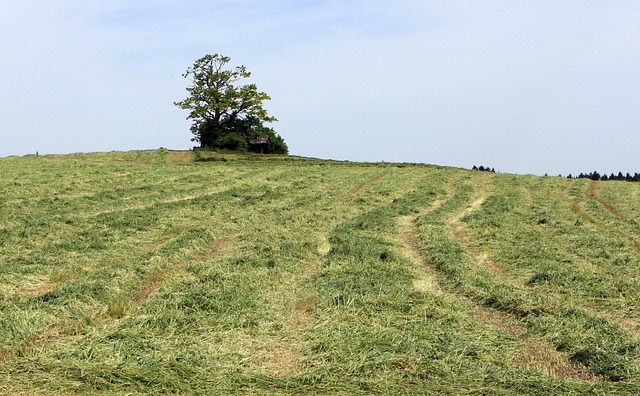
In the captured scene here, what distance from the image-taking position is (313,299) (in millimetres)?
9617

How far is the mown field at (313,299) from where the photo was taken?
21.4 feet

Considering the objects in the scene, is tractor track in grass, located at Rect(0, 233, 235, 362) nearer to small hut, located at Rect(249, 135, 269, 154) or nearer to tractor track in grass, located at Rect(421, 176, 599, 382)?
tractor track in grass, located at Rect(421, 176, 599, 382)

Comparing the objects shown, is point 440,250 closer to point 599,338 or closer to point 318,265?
point 318,265

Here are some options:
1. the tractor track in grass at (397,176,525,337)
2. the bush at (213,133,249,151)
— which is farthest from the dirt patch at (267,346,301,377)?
A: the bush at (213,133,249,151)

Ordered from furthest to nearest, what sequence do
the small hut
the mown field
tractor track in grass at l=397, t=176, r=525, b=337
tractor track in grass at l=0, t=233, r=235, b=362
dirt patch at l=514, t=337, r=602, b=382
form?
the small hut, tractor track in grass at l=397, t=176, r=525, b=337, tractor track in grass at l=0, t=233, r=235, b=362, dirt patch at l=514, t=337, r=602, b=382, the mown field

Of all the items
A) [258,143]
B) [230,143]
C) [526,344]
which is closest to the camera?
[526,344]

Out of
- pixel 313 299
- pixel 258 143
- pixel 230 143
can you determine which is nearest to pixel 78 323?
pixel 313 299

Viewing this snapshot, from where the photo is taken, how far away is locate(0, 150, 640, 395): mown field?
652 cm

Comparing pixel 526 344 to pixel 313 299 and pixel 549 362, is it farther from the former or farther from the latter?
pixel 313 299

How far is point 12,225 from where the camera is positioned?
1795 cm

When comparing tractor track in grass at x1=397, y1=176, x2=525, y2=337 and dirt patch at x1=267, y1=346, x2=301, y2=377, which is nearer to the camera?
dirt patch at x1=267, y1=346, x2=301, y2=377

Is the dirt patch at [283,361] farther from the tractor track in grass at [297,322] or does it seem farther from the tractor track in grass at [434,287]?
the tractor track in grass at [434,287]

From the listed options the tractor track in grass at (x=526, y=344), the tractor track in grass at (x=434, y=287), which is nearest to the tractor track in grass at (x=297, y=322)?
the tractor track in grass at (x=434, y=287)

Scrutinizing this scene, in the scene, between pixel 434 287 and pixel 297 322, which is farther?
pixel 434 287
